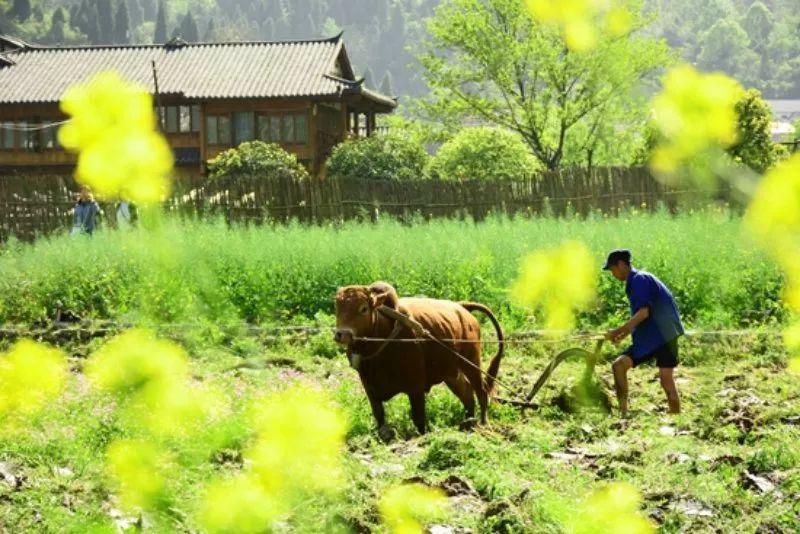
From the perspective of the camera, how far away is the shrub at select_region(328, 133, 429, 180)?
26797 millimetres

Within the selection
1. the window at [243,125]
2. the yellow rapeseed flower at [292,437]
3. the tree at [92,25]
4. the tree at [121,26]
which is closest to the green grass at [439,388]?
the yellow rapeseed flower at [292,437]

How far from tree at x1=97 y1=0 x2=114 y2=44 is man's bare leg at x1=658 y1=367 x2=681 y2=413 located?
343 feet

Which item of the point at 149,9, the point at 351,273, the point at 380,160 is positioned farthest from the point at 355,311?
the point at 149,9

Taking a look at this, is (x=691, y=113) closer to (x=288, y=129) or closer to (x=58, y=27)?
(x=288, y=129)

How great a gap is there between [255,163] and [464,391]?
21.0m

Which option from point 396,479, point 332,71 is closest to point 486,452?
point 396,479

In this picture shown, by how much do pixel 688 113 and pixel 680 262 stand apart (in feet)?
35.6

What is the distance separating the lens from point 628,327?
21.5 feet

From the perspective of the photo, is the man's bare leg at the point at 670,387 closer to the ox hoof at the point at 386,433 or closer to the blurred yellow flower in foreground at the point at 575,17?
the ox hoof at the point at 386,433

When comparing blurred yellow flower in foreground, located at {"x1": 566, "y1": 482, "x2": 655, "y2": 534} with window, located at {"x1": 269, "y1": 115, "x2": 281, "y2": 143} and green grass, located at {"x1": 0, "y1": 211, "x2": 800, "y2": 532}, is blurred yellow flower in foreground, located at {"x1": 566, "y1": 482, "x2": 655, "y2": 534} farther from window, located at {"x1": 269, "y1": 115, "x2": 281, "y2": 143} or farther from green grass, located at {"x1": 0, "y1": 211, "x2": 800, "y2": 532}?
window, located at {"x1": 269, "y1": 115, "x2": 281, "y2": 143}

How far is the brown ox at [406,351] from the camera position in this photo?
6.09m

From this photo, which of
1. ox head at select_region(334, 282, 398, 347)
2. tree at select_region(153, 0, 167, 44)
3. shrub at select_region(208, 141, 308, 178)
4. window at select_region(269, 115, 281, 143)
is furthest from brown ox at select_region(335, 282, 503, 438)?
tree at select_region(153, 0, 167, 44)

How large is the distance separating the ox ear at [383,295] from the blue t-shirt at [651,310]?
1365 millimetres

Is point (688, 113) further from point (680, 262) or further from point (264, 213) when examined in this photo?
point (264, 213)
